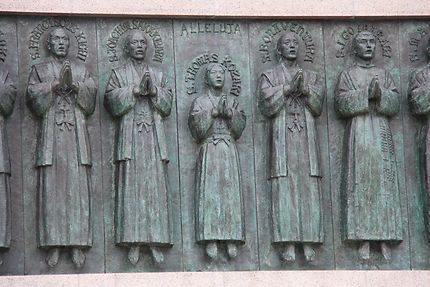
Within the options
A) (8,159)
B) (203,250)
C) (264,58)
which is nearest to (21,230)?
(8,159)

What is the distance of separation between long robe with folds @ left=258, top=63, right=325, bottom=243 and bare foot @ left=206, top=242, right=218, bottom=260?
58 cm

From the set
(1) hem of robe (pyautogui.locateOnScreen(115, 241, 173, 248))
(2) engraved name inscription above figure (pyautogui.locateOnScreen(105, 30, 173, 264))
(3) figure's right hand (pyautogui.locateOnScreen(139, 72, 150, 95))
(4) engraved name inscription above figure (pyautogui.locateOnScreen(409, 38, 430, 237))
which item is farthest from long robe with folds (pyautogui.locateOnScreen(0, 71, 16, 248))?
(4) engraved name inscription above figure (pyautogui.locateOnScreen(409, 38, 430, 237))

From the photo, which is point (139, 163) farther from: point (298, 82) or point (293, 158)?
point (298, 82)

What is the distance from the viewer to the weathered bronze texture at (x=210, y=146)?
17344mm

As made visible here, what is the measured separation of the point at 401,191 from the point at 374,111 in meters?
0.83

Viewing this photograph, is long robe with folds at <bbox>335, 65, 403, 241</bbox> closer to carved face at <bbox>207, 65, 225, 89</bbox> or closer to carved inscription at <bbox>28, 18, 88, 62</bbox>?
carved face at <bbox>207, 65, 225, 89</bbox>

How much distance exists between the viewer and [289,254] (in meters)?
17.6

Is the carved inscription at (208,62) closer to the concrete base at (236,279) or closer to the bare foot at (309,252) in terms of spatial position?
the bare foot at (309,252)

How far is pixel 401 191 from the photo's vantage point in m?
18.0

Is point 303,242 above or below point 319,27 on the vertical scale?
below

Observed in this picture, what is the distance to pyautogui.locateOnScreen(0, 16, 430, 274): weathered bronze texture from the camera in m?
17.3

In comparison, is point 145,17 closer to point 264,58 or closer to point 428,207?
point 264,58

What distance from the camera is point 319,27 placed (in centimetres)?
1827

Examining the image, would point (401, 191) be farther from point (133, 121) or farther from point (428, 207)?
point (133, 121)
